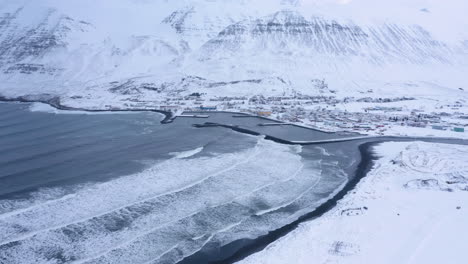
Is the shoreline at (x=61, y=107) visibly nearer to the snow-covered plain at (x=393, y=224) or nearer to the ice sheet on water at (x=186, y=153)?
the ice sheet on water at (x=186, y=153)

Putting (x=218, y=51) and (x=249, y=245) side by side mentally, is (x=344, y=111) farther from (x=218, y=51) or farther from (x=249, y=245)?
(x=218, y=51)

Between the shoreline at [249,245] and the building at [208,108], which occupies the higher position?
the building at [208,108]

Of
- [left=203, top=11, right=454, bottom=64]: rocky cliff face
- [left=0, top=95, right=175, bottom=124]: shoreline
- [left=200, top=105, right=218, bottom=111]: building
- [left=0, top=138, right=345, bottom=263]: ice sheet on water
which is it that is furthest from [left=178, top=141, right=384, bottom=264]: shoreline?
[left=203, top=11, right=454, bottom=64]: rocky cliff face

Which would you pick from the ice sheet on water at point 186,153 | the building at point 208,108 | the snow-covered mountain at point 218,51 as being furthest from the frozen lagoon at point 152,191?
the snow-covered mountain at point 218,51

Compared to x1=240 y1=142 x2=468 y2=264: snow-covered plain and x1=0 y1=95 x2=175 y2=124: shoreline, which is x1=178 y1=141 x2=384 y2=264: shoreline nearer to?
x1=240 y1=142 x2=468 y2=264: snow-covered plain

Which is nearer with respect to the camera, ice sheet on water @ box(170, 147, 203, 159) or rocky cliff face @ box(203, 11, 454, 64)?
ice sheet on water @ box(170, 147, 203, 159)

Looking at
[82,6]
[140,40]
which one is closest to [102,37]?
[140,40]

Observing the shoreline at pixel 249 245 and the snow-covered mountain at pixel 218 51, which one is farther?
the snow-covered mountain at pixel 218 51
